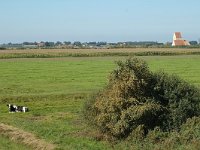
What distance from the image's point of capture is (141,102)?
17156 millimetres

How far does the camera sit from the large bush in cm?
1683

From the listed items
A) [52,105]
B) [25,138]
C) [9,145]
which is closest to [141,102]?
[25,138]

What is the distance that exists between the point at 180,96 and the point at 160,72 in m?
1.65

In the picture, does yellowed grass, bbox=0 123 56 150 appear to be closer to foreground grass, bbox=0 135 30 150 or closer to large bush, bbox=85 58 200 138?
foreground grass, bbox=0 135 30 150

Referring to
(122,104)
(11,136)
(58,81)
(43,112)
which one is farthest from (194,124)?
(58,81)

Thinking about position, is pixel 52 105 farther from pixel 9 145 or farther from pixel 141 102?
pixel 141 102

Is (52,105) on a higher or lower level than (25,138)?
lower

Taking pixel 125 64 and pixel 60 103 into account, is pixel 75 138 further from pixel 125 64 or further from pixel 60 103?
pixel 60 103

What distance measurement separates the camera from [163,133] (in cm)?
1631

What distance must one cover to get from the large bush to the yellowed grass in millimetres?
2318

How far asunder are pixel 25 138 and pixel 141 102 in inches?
206

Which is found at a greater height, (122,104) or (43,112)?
(122,104)

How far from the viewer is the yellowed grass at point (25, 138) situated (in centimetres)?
1717

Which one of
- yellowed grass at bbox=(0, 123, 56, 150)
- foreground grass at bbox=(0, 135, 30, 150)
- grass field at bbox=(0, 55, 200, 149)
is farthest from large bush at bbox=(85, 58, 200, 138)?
foreground grass at bbox=(0, 135, 30, 150)
